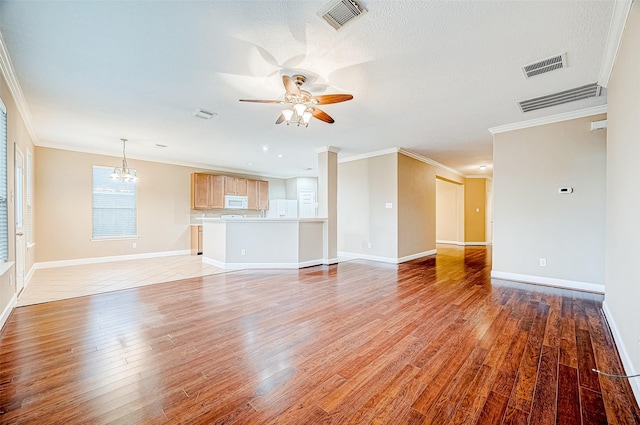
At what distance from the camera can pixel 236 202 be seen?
880cm

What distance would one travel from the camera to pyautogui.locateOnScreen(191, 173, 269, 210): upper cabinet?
7.90 metres

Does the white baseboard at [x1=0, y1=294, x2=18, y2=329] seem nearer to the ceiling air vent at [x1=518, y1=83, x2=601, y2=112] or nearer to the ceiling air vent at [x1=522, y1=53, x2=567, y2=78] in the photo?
the ceiling air vent at [x1=522, y1=53, x2=567, y2=78]

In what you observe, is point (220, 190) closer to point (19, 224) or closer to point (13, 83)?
point (19, 224)

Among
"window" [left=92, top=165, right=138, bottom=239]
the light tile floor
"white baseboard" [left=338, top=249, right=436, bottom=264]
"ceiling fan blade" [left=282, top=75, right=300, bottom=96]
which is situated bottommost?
the light tile floor

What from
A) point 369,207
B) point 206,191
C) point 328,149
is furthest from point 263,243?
point 206,191

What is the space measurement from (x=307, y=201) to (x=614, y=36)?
28.6 feet

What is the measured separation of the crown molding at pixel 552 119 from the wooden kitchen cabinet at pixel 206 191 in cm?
700

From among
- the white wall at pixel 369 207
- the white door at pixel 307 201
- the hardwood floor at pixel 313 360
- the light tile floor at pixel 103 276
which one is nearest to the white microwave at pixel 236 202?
the white door at pixel 307 201

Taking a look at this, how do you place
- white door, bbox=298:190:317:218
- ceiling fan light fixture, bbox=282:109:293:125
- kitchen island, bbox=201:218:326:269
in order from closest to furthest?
1. ceiling fan light fixture, bbox=282:109:293:125
2. kitchen island, bbox=201:218:326:269
3. white door, bbox=298:190:317:218

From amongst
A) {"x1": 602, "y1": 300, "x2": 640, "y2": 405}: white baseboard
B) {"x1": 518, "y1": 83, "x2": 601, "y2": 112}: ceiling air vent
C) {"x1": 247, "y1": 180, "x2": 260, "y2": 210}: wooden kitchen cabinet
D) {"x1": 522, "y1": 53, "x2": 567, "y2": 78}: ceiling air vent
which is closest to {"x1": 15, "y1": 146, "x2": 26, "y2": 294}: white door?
{"x1": 247, "y1": 180, "x2": 260, "y2": 210}: wooden kitchen cabinet

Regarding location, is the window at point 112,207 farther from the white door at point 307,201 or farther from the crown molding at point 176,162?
the white door at point 307,201

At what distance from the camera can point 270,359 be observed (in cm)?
216

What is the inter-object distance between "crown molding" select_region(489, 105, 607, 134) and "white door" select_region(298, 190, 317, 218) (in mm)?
6584

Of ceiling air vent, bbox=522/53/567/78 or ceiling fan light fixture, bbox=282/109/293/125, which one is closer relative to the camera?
ceiling air vent, bbox=522/53/567/78
